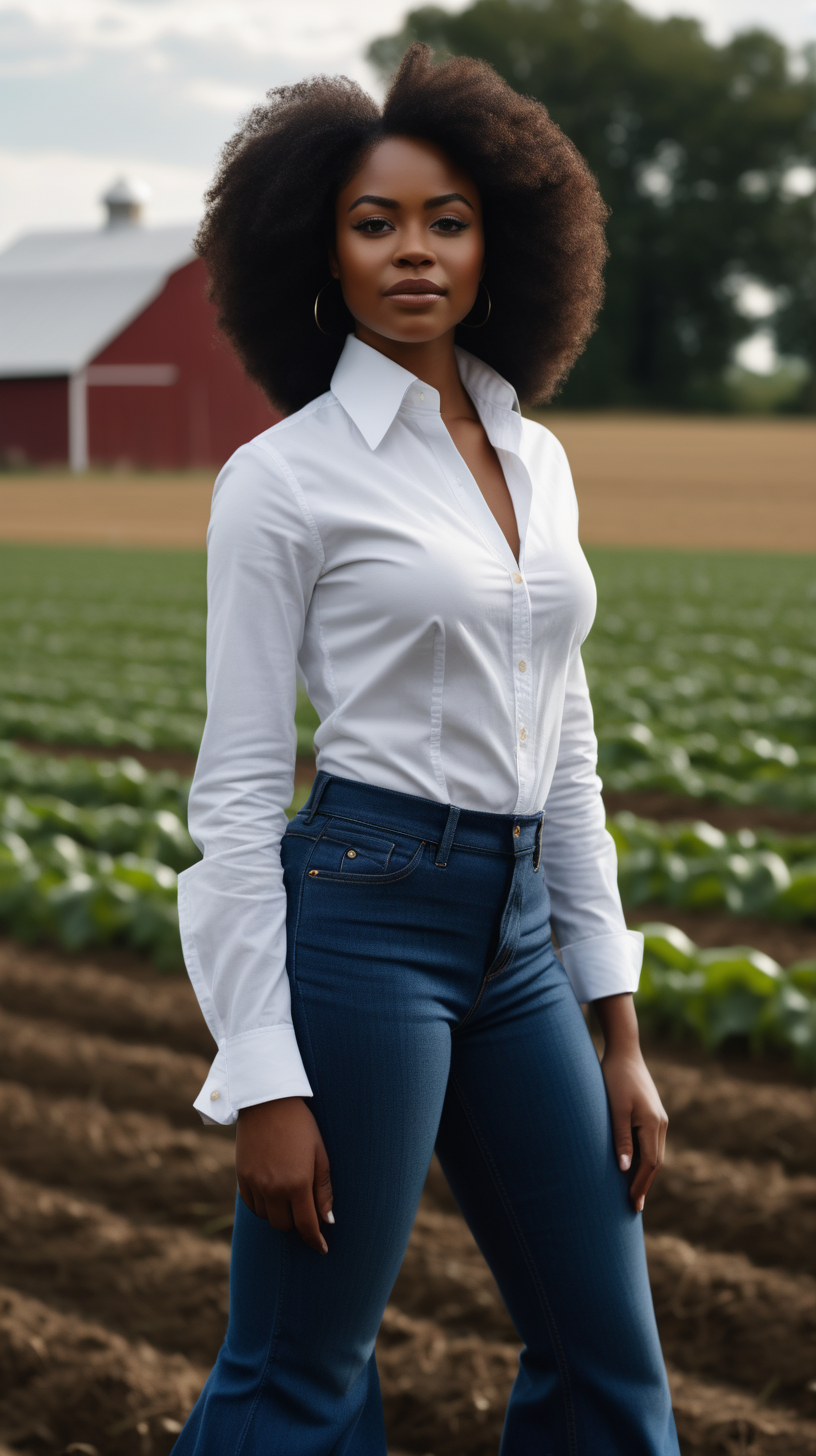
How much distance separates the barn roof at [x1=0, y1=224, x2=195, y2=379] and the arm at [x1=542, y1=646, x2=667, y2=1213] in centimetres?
4133

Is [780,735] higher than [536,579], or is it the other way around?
[536,579]

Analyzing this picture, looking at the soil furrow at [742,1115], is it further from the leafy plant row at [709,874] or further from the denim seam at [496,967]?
the denim seam at [496,967]

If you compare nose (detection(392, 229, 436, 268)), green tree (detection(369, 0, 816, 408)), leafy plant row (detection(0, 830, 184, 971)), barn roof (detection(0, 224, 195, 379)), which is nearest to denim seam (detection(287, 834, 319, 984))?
nose (detection(392, 229, 436, 268))

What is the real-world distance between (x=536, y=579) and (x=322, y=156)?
65cm

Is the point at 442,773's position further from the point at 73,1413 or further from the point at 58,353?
the point at 58,353

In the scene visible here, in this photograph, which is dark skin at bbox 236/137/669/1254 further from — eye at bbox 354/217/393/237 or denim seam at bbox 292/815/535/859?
denim seam at bbox 292/815/535/859

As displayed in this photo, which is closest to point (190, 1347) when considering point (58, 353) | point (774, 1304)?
point (774, 1304)

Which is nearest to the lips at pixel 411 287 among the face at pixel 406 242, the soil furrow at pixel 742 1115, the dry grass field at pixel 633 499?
the face at pixel 406 242

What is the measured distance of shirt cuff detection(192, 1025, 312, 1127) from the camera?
70.0 inches

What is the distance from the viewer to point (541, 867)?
211cm

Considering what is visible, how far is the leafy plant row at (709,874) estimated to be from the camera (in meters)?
6.06

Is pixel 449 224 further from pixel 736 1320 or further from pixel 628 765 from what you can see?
pixel 628 765

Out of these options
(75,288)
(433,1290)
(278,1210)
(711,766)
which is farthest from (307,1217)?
(75,288)

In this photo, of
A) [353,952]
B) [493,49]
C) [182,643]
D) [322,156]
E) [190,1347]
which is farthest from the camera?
[493,49]
